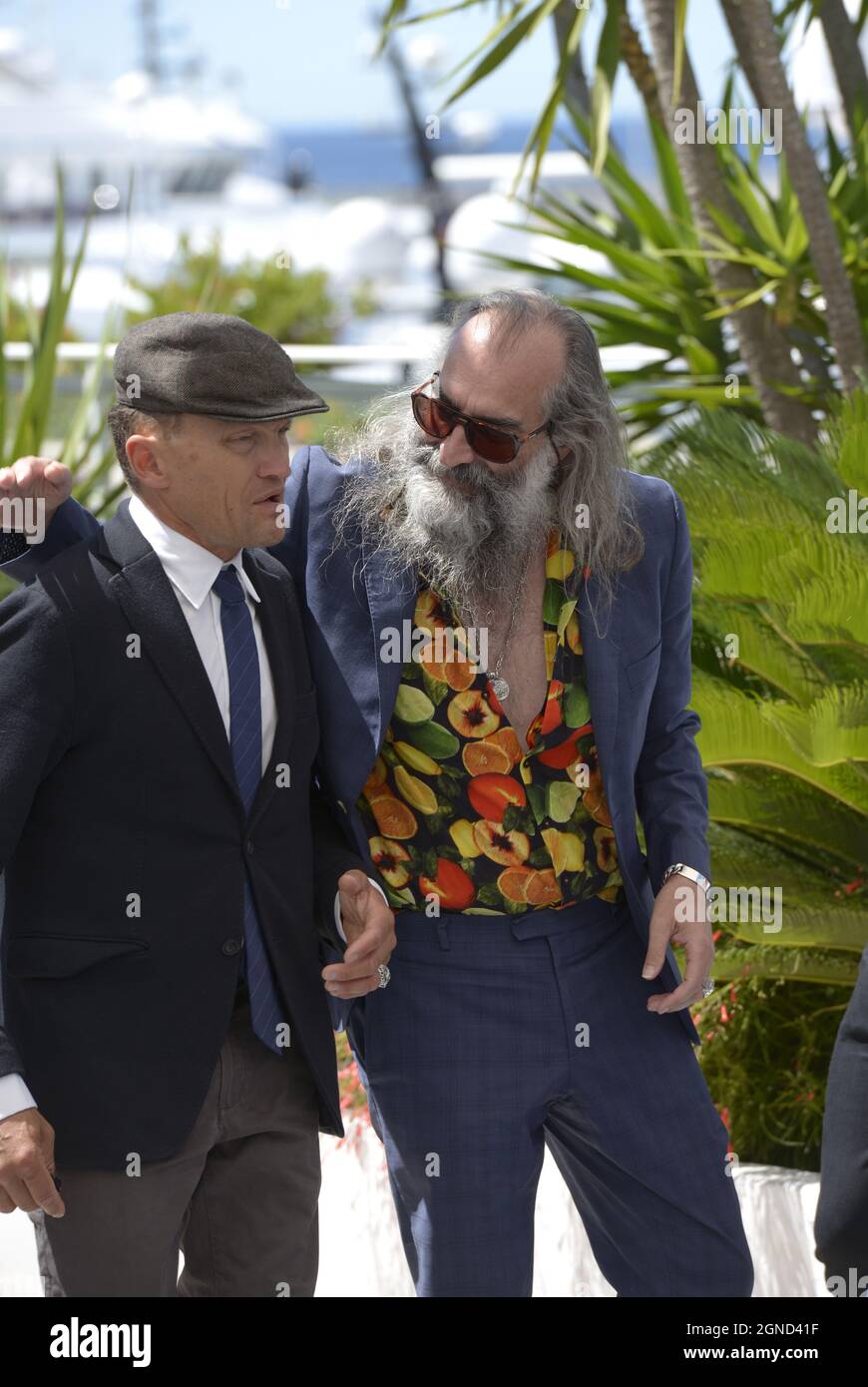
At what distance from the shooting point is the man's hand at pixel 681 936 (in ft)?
8.44

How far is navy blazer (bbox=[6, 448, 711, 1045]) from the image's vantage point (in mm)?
2557

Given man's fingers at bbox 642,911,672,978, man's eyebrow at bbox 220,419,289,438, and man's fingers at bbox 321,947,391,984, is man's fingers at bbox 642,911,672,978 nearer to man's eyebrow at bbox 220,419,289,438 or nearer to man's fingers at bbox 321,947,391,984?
man's fingers at bbox 321,947,391,984

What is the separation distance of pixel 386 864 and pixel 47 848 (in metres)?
0.59

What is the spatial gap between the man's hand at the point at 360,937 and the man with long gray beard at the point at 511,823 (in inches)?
6.5

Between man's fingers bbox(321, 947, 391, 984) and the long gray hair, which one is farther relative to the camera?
the long gray hair

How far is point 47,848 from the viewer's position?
2230mm

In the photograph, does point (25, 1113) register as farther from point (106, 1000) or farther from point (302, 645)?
point (302, 645)

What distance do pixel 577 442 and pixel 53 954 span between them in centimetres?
116

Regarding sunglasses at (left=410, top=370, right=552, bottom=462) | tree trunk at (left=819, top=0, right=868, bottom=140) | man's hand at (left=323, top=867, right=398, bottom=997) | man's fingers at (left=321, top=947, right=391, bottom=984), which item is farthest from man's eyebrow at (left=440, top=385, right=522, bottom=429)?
tree trunk at (left=819, top=0, right=868, bottom=140)

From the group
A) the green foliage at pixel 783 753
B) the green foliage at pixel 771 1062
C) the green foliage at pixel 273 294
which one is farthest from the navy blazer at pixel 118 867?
the green foliage at pixel 273 294

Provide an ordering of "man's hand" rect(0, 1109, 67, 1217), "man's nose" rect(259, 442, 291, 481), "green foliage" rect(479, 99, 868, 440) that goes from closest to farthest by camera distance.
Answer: "man's hand" rect(0, 1109, 67, 1217)
"man's nose" rect(259, 442, 291, 481)
"green foliage" rect(479, 99, 868, 440)

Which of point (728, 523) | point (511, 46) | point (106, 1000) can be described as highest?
point (511, 46)
